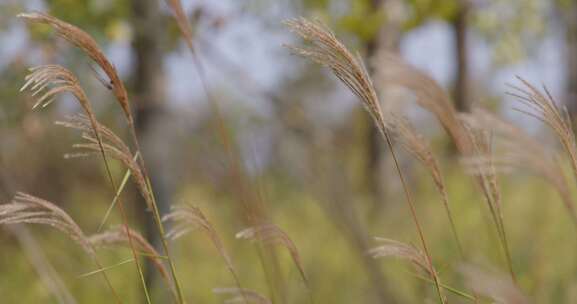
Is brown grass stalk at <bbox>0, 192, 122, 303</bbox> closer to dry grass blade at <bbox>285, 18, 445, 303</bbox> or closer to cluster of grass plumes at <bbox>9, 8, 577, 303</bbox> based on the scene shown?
cluster of grass plumes at <bbox>9, 8, 577, 303</bbox>

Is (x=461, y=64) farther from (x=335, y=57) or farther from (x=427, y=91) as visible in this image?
(x=335, y=57)

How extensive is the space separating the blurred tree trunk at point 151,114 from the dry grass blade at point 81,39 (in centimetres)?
290

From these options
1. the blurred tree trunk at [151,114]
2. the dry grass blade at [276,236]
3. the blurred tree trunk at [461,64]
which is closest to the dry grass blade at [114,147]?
the dry grass blade at [276,236]

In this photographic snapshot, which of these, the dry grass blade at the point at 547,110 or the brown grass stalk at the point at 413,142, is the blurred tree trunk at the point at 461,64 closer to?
the brown grass stalk at the point at 413,142

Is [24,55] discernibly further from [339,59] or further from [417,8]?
[417,8]

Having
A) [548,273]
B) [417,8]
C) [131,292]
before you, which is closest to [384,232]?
[548,273]

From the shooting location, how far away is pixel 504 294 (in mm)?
822

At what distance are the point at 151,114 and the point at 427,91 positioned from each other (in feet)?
9.84

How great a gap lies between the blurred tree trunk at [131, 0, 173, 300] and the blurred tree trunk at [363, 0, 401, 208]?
200 centimetres

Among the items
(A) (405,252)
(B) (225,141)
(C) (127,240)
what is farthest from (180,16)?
(A) (405,252)

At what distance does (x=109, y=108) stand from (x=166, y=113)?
388mm

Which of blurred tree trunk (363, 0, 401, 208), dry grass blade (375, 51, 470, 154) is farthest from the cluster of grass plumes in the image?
blurred tree trunk (363, 0, 401, 208)

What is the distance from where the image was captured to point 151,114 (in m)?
4.37

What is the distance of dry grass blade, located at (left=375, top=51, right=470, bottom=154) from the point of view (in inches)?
60.7
